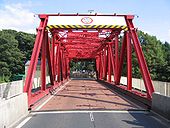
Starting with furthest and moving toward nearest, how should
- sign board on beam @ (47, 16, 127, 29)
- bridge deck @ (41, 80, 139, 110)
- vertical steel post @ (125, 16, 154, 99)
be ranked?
sign board on beam @ (47, 16, 127, 29) < vertical steel post @ (125, 16, 154, 99) < bridge deck @ (41, 80, 139, 110)

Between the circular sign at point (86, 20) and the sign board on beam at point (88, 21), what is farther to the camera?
the circular sign at point (86, 20)

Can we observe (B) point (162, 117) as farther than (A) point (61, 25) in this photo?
No

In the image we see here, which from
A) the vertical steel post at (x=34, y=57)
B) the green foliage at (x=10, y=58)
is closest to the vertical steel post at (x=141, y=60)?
the vertical steel post at (x=34, y=57)

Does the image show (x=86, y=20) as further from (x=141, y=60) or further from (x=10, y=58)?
(x=10, y=58)

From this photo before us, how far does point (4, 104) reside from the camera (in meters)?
10.5

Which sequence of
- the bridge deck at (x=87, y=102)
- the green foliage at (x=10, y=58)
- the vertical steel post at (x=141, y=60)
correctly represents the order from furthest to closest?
the green foliage at (x=10, y=58) < the vertical steel post at (x=141, y=60) < the bridge deck at (x=87, y=102)

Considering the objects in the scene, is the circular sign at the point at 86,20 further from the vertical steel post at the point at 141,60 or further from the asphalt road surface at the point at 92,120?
the asphalt road surface at the point at 92,120

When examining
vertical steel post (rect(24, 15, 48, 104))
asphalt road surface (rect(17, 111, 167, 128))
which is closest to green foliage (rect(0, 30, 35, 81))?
vertical steel post (rect(24, 15, 48, 104))


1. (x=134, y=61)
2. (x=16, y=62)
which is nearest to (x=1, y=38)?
(x=16, y=62)

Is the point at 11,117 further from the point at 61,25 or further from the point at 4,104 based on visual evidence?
the point at 61,25

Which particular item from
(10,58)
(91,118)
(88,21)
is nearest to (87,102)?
(91,118)

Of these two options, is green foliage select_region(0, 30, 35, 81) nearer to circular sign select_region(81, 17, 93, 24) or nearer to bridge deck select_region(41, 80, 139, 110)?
bridge deck select_region(41, 80, 139, 110)

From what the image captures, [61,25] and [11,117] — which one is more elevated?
[61,25]

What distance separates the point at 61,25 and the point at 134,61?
62.1 meters
